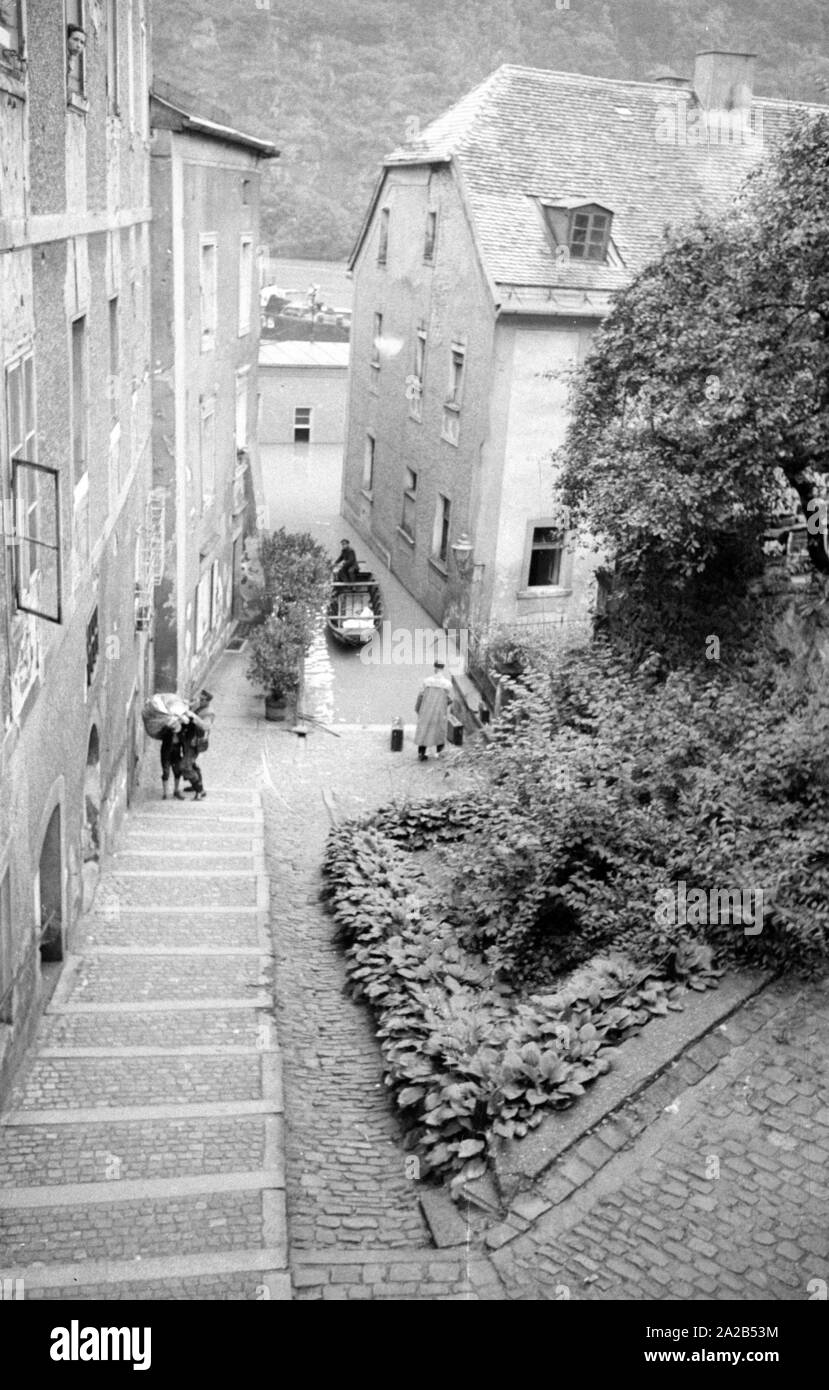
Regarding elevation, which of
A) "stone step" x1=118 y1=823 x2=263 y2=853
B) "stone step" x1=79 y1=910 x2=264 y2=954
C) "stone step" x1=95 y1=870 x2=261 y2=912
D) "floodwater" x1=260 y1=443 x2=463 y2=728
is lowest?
"floodwater" x1=260 y1=443 x2=463 y2=728

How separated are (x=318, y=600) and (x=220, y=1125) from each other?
621 inches

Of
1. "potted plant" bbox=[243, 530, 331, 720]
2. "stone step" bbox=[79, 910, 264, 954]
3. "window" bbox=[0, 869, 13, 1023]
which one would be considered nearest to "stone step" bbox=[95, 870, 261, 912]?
"stone step" bbox=[79, 910, 264, 954]

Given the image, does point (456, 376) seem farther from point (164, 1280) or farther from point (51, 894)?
point (164, 1280)

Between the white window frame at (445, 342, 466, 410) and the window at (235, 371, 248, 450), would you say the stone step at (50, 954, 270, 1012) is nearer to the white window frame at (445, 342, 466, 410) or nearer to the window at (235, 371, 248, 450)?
the window at (235, 371, 248, 450)

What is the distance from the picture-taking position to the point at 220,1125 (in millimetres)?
8312

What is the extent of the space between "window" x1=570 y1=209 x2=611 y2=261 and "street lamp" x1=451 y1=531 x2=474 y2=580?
18.3ft

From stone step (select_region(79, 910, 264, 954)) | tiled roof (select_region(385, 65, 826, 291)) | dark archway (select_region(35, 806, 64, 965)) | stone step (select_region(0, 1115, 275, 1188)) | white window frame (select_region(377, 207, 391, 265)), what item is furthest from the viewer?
white window frame (select_region(377, 207, 391, 265))

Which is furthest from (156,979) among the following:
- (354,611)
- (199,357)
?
(354,611)

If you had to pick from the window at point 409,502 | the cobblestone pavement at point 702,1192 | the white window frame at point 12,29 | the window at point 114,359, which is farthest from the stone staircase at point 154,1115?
the window at point 409,502

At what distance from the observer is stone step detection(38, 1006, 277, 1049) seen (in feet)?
31.0

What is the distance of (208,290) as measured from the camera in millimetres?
20750
